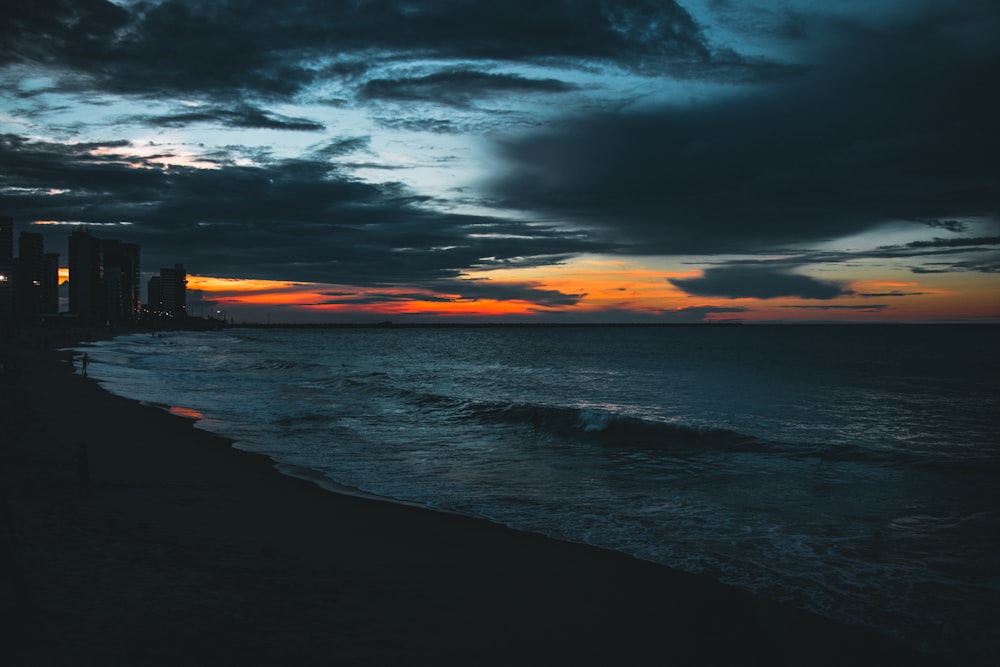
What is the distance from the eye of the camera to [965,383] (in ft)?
154

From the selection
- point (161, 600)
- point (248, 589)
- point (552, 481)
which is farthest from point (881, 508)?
point (161, 600)

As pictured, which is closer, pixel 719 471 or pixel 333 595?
pixel 333 595

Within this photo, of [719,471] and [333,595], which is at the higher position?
[333,595]

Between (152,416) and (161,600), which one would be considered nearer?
(161,600)

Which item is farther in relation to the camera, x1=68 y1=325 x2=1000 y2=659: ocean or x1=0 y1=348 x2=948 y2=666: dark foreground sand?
x1=68 y1=325 x2=1000 y2=659: ocean

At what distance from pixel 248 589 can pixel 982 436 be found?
26.8m

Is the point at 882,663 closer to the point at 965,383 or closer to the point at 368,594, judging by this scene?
the point at 368,594

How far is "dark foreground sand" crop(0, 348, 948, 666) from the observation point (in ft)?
20.0

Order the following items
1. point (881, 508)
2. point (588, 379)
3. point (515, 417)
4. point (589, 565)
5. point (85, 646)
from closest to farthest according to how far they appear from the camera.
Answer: point (85, 646), point (589, 565), point (881, 508), point (515, 417), point (588, 379)

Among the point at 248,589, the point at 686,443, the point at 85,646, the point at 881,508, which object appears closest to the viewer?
the point at 85,646

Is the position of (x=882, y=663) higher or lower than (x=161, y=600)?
lower

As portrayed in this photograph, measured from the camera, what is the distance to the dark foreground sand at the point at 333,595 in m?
6.09

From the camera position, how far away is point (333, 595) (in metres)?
7.58

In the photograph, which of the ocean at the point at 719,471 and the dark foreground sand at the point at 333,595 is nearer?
the dark foreground sand at the point at 333,595
